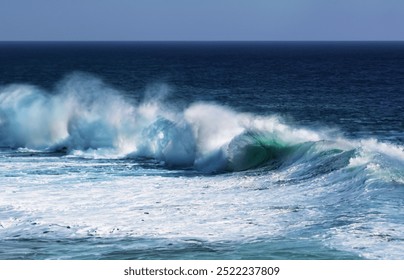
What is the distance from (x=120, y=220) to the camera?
661 inches

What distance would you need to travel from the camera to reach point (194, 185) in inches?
838

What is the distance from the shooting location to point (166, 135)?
28.4 metres

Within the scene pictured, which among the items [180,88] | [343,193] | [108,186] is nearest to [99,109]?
[108,186]

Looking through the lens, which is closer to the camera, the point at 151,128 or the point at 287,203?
the point at 287,203

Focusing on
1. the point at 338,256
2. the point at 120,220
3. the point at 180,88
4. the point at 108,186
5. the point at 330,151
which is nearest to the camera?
the point at 338,256

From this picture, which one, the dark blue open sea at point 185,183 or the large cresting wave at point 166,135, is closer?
the dark blue open sea at point 185,183

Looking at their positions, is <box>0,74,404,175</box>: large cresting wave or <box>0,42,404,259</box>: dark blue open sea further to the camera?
<box>0,74,404,175</box>: large cresting wave

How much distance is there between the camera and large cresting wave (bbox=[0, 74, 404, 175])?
959 inches

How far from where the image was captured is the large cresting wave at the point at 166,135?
24363 mm

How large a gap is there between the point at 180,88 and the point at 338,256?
53732 mm

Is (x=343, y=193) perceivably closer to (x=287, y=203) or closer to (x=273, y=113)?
(x=287, y=203)

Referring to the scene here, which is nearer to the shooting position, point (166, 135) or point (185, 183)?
point (185, 183)

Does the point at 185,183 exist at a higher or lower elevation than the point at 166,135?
lower

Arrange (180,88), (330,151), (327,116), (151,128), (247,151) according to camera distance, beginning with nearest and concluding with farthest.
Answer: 1. (330,151)
2. (247,151)
3. (151,128)
4. (327,116)
5. (180,88)
